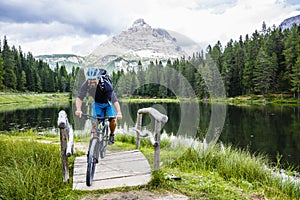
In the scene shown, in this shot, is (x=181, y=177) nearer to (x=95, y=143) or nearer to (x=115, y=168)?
(x=115, y=168)

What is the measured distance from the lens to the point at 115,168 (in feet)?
17.9

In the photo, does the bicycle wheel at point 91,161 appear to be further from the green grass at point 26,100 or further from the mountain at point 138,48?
the green grass at point 26,100

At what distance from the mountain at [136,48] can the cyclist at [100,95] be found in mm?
630

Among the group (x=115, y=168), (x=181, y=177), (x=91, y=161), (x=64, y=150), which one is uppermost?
(x=64, y=150)

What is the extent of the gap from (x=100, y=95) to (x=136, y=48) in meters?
1.70

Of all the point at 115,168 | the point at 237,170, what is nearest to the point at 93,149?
the point at 115,168

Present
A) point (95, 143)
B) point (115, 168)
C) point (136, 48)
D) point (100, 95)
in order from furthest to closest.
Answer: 1. point (136, 48)
2. point (115, 168)
3. point (100, 95)
4. point (95, 143)

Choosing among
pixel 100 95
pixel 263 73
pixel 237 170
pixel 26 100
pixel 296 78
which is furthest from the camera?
pixel 26 100

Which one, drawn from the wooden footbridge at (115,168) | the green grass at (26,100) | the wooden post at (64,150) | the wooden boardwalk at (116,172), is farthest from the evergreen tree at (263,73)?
the wooden post at (64,150)

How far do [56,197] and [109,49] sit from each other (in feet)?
10.0

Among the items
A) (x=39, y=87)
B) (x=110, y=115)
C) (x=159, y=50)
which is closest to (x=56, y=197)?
(x=110, y=115)

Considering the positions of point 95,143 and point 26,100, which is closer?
point 95,143

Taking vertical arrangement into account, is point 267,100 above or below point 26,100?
above

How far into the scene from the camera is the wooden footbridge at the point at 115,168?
4.57m
